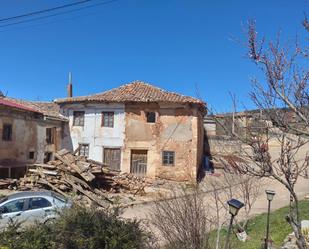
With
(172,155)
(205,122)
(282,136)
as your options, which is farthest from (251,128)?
(205,122)

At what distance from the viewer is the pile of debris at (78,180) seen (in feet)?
62.3

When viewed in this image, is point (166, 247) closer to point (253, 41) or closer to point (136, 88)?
point (253, 41)

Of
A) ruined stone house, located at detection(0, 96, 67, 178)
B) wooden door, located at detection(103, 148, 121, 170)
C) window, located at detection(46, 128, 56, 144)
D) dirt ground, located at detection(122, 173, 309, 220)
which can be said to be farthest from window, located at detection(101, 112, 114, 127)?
dirt ground, located at detection(122, 173, 309, 220)

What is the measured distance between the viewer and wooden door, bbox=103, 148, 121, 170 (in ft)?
88.9

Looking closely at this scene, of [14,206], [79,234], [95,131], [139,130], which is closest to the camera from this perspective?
[79,234]

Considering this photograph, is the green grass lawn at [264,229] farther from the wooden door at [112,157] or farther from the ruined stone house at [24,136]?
the ruined stone house at [24,136]

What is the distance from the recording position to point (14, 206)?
1202 centimetres

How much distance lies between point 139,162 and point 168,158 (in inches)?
94.5

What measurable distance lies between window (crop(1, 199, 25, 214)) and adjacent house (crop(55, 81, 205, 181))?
1468cm

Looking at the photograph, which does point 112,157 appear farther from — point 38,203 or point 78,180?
point 38,203

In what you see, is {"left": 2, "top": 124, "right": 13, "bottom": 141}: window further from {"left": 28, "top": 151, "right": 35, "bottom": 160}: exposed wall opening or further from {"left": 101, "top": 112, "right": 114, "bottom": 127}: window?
{"left": 101, "top": 112, "right": 114, "bottom": 127}: window

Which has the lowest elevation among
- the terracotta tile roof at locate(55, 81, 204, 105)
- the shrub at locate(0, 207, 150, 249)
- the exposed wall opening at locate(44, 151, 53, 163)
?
the shrub at locate(0, 207, 150, 249)

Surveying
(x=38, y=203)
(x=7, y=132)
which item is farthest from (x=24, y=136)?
(x=38, y=203)

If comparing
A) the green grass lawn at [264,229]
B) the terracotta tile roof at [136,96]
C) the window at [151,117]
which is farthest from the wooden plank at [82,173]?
the green grass lawn at [264,229]
